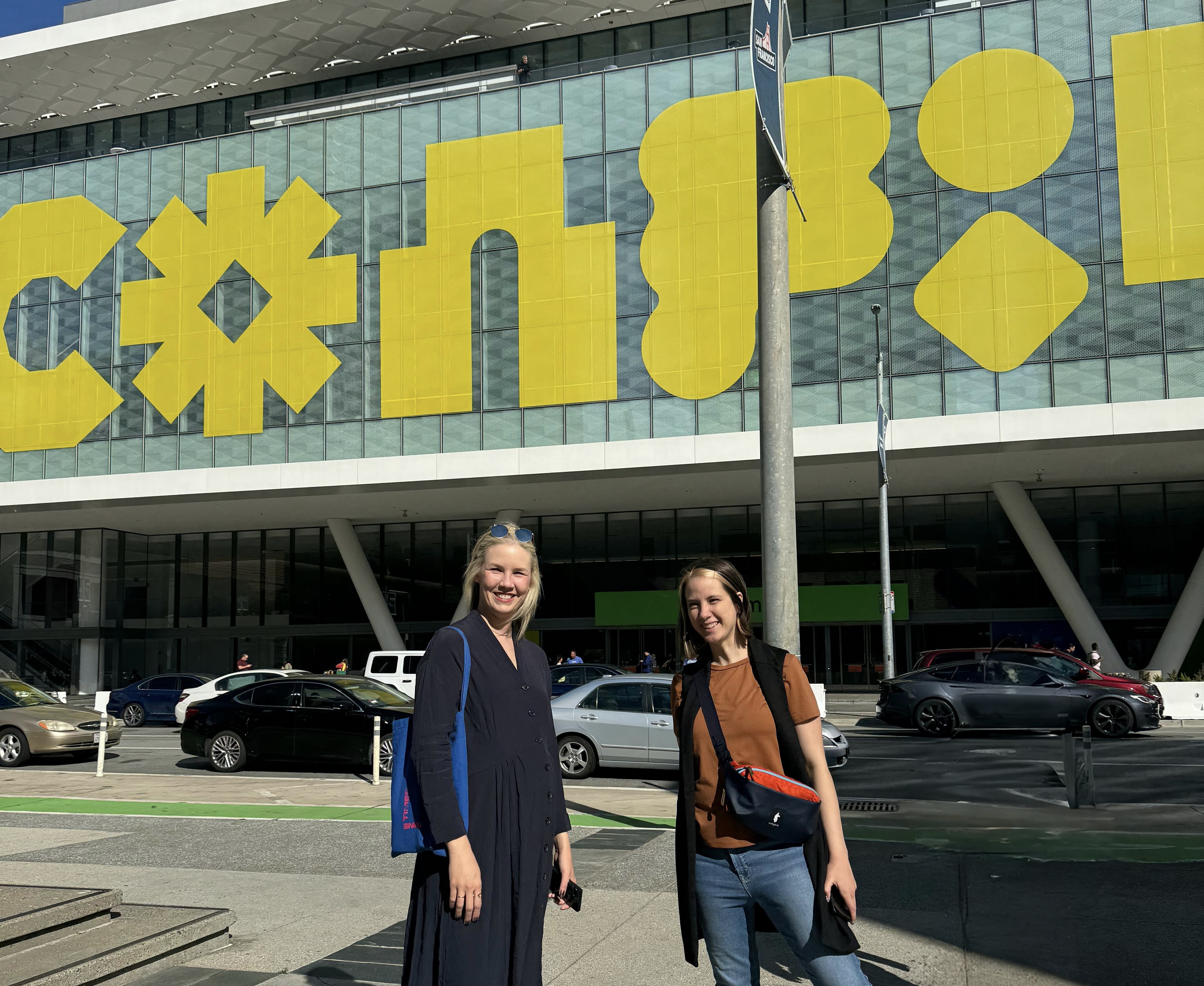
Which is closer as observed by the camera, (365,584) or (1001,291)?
(1001,291)

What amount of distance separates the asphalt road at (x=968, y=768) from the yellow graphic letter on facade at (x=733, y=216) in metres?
12.9

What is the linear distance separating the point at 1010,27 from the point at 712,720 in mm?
32155

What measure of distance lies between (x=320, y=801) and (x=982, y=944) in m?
9.12

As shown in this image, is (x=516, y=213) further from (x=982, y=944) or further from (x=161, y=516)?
(x=982, y=944)

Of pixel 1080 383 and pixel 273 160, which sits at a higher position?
pixel 273 160

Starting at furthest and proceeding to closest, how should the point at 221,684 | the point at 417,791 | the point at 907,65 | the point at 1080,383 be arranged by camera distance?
the point at 907,65 → the point at 1080,383 → the point at 221,684 → the point at 417,791

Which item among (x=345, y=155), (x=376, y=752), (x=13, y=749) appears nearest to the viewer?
(x=376, y=752)

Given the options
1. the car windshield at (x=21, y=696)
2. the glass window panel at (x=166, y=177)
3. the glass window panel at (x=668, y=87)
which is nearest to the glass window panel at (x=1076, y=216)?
the glass window panel at (x=668, y=87)

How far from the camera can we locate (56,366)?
3931 centimetres

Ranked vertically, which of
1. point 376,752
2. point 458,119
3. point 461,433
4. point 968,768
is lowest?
point 968,768

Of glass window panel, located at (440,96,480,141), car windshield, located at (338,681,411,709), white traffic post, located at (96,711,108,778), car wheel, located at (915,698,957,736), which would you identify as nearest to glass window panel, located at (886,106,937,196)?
glass window panel, located at (440,96,480,141)

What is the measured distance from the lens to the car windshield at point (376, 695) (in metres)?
17.9

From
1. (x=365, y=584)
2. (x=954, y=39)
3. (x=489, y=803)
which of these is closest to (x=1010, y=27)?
(x=954, y=39)

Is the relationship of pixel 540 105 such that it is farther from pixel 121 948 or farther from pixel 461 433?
pixel 121 948
